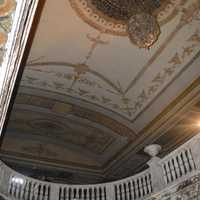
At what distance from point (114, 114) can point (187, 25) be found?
419 centimetres

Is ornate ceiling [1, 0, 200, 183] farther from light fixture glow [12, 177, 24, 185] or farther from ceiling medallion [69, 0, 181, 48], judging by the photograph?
light fixture glow [12, 177, 24, 185]

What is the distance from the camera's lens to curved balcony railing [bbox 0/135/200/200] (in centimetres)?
842

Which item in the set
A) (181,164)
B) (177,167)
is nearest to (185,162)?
(181,164)

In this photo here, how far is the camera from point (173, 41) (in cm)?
862

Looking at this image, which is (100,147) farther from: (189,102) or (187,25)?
(187,25)

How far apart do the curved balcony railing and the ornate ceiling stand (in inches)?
72.9

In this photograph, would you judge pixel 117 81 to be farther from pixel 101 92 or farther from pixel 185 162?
pixel 185 162

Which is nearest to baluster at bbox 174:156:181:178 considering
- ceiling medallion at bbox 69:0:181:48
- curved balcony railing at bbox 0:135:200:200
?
curved balcony railing at bbox 0:135:200:200

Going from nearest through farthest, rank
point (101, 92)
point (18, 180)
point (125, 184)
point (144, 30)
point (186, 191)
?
point (144, 30), point (186, 191), point (18, 180), point (125, 184), point (101, 92)

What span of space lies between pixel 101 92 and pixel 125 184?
301cm

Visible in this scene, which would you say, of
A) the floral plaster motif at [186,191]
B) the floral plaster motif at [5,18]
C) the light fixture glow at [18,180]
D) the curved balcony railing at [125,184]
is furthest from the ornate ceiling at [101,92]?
the floral plaster motif at [5,18]

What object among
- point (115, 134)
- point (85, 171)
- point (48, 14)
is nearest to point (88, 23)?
point (48, 14)

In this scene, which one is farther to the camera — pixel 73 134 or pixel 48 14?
pixel 73 134

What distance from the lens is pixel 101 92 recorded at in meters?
→ 10.3
